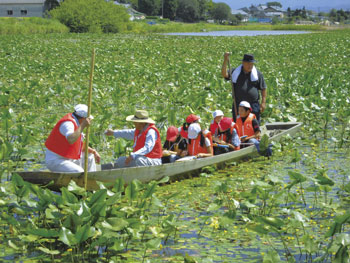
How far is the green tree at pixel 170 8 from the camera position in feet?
323

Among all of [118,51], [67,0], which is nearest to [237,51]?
[118,51]

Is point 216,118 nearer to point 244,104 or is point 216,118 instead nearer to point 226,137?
point 226,137

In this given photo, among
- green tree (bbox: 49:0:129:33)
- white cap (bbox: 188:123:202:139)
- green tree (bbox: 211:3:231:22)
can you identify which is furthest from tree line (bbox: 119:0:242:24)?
white cap (bbox: 188:123:202:139)

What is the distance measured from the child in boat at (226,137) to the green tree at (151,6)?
95702 millimetres

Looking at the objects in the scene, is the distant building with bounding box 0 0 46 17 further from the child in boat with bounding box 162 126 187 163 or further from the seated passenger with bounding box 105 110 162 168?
the seated passenger with bounding box 105 110 162 168

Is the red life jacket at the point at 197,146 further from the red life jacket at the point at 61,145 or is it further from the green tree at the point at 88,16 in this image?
the green tree at the point at 88,16

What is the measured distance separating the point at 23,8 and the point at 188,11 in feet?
138

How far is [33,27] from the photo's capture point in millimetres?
40531

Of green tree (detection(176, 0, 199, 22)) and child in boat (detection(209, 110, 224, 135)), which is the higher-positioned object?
green tree (detection(176, 0, 199, 22))

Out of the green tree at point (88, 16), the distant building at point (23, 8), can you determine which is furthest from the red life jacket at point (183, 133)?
the distant building at point (23, 8)

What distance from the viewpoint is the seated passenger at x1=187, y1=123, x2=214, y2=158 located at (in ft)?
24.2

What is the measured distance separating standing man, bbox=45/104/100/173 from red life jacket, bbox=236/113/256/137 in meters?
2.93

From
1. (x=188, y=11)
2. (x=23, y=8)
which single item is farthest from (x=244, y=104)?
(x=188, y=11)

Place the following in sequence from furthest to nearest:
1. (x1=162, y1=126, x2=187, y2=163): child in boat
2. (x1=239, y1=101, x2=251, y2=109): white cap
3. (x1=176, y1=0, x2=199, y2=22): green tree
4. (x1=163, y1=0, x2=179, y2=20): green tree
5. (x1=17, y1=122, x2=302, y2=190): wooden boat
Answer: (x1=176, y1=0, x2=199, y2=22): green tree, (x1=163, y1=0, x2=179, y2=20): green tree, (x1=239, y1=101, x2=251, y2=109): white cap, (x1=162, y1=126, x2=187, y2=163): child in boat, (x1=17, y1=122, x2=302, y2=190): wooden boat
